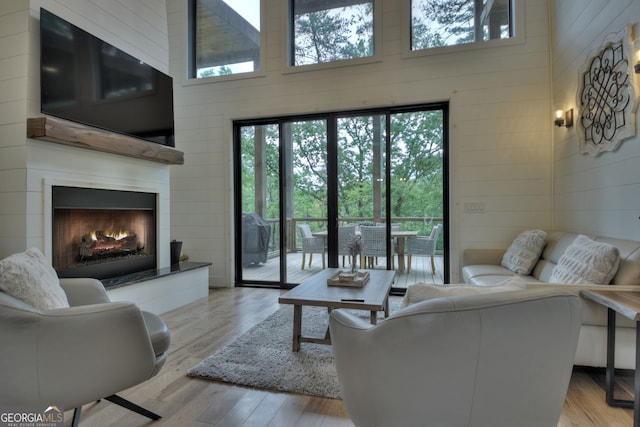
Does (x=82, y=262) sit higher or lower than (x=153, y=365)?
higher

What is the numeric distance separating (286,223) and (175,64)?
9.76ft

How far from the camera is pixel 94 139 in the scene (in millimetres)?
2979

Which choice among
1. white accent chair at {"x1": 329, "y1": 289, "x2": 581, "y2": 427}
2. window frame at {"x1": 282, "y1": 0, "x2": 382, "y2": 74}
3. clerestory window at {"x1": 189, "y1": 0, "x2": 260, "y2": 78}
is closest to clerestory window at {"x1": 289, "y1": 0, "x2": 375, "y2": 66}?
window frame at {"x1": 282, "y1": 0, "x2": 382, "y2": 74}

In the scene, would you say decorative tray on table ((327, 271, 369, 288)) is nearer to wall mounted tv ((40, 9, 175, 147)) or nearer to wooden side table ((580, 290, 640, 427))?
wooden side table ((580, 290, 640, 427))

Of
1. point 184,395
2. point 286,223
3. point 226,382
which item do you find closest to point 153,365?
point 184,395

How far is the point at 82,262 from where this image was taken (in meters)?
3.14

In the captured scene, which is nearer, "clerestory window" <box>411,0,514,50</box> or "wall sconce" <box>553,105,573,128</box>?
"wall sconce" <box>553,105,573,128</box>

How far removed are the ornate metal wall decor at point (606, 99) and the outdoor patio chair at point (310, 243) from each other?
309 cm

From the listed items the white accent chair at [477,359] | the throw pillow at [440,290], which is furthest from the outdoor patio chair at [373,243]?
the white accent chair at [477,359]

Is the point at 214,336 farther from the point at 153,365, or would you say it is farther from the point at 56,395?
the point at 56,395

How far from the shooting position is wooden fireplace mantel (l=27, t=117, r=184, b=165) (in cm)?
258

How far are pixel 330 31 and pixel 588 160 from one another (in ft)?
11.5

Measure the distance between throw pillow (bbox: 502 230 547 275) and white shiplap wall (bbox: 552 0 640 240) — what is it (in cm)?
36
